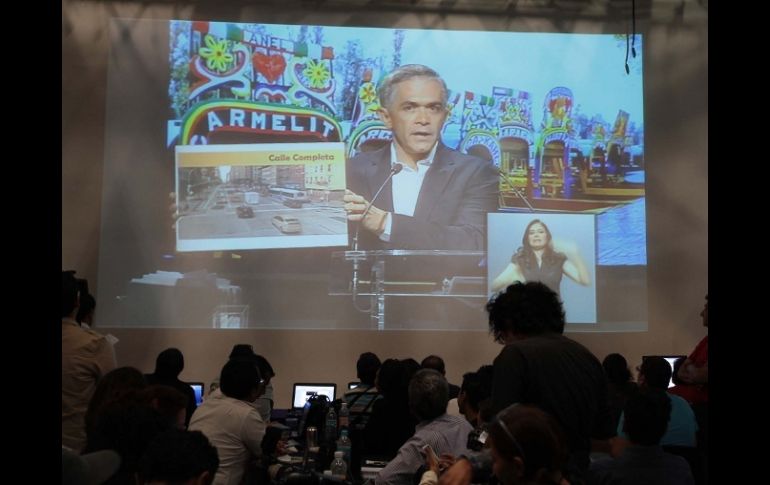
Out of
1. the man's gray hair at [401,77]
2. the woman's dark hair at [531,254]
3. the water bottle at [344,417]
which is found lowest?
the water bottle at [344,417]

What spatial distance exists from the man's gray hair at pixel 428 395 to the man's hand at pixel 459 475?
1.25 meters

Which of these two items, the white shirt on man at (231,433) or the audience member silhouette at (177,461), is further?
the white shirt on man at (231,433)

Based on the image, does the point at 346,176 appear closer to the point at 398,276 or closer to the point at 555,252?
the point at 398,276

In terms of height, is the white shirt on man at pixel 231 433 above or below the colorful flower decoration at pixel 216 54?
below

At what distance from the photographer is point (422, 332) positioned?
7.37 meters

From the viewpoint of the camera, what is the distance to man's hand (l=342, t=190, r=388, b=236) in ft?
24.2

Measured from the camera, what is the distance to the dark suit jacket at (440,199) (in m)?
7.36

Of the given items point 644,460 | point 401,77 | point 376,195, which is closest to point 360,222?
point 376,195

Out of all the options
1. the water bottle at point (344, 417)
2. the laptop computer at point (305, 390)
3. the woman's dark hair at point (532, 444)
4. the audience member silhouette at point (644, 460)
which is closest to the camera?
the woman's dark hair at point (532, 444)

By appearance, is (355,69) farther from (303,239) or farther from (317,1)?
(303,239)

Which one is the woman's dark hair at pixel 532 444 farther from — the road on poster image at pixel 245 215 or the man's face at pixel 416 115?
the man's face at pixel 416 115

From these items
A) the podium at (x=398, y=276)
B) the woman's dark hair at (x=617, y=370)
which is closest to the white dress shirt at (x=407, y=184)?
the podium at (x=398, y=276)

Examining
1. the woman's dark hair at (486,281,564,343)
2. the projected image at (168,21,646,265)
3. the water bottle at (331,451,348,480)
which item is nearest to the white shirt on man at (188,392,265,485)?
the water bottle at (331,451,348,480)

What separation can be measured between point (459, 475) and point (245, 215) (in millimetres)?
5884
